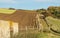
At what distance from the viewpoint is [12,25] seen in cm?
820

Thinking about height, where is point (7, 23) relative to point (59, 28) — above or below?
above

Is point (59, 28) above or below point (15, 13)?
below

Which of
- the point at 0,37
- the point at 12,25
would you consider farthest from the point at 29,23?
the point at 0,37

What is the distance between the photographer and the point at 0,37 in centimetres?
713

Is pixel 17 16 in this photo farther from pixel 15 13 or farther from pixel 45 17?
pixel 45 17

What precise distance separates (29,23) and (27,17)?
1.43 metres

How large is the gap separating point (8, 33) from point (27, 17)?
35.7 feet

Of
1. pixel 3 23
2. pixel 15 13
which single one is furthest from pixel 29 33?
pixel 15 13

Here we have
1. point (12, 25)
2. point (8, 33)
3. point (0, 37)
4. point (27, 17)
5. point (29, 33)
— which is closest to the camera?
point (0, 37)

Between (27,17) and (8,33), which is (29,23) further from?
(8,33)

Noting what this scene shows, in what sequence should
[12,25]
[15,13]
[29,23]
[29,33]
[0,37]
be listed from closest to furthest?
[0,37], [12,25], [29,33], [29,23], [15,13]

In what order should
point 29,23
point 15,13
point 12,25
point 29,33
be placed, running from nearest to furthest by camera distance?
point 12,25 < point 29,33 < point 29,23 < point 15,13

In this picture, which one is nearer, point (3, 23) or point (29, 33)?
point (3, 23)

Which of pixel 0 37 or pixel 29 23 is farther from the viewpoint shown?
pixel 29 23
